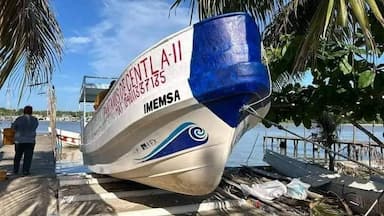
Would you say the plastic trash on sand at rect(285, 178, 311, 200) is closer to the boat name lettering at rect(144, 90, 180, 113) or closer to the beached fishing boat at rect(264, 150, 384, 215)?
the beached fishing boat at rect(264, 150, 384, 215)

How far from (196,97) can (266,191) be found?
2.67 m

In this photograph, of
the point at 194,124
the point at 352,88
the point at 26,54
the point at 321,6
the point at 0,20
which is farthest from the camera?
the point at 352,88

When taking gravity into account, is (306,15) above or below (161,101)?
above

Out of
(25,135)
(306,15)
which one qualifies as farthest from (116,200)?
(306,15)

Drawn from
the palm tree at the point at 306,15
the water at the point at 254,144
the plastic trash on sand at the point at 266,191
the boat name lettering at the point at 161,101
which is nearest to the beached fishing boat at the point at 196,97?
the boat name lettering at the point at 161,101

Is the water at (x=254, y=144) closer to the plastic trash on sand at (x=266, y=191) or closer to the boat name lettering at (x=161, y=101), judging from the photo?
the plastic trash on sand at (x=266, y=191)

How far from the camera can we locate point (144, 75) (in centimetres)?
542

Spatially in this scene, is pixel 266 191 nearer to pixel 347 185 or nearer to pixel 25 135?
pixel 347 185

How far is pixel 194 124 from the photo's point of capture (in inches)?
201

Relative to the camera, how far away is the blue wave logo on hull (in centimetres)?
507

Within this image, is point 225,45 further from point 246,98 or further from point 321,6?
point 321,6

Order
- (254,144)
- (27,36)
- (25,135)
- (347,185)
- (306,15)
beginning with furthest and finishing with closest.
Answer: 1. (254,144)
2. (306,15)
3. (25,135)
4. (347,185)
5. (27,36)

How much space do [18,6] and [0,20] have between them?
0.26 meters

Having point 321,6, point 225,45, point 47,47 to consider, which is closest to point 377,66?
point 225,45
